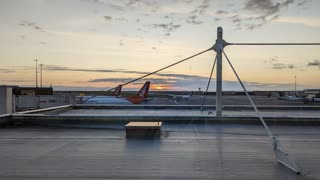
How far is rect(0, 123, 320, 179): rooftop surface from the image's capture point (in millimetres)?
5531

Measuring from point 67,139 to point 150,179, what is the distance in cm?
434

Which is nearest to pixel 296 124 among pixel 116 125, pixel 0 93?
pixel 116 125

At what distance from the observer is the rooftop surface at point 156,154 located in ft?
18.1

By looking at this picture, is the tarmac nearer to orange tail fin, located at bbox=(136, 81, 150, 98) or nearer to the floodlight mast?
the floodlight mast

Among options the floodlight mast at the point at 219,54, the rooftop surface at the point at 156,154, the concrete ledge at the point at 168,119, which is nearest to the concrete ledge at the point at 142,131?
the rooftop surface at the point at 156,154

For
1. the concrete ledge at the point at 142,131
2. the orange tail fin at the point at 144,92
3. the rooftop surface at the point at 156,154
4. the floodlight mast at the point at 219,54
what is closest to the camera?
the rooftop surface at the point at 156,154

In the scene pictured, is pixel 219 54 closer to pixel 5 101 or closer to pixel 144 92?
pixel 5 101

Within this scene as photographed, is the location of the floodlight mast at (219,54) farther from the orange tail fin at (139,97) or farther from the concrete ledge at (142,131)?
the orange tail fin at (139,97)

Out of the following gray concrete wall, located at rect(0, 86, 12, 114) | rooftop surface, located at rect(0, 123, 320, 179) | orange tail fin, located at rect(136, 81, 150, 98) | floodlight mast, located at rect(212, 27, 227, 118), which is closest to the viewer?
rooftop surface, located at rect(0, 123, 320, 179)

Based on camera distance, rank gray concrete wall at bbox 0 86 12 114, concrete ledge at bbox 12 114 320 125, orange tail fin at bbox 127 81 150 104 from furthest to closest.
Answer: orange tail fin at bbox 127 81 150 104 < gray concrete wall at bbox 0 86 12 114 < concrete ledge at bbox 12 114 320 125

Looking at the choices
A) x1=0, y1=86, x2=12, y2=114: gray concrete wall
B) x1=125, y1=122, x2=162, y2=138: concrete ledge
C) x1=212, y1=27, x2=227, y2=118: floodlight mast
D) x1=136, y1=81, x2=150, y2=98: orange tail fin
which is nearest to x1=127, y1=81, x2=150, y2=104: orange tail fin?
x1=136, y1=81, x2=150, y2=98: orange tail fin

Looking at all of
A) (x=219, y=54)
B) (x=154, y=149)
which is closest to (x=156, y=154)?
(x=154, y=149)

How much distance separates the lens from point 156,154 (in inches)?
276

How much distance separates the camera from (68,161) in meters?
6.35
